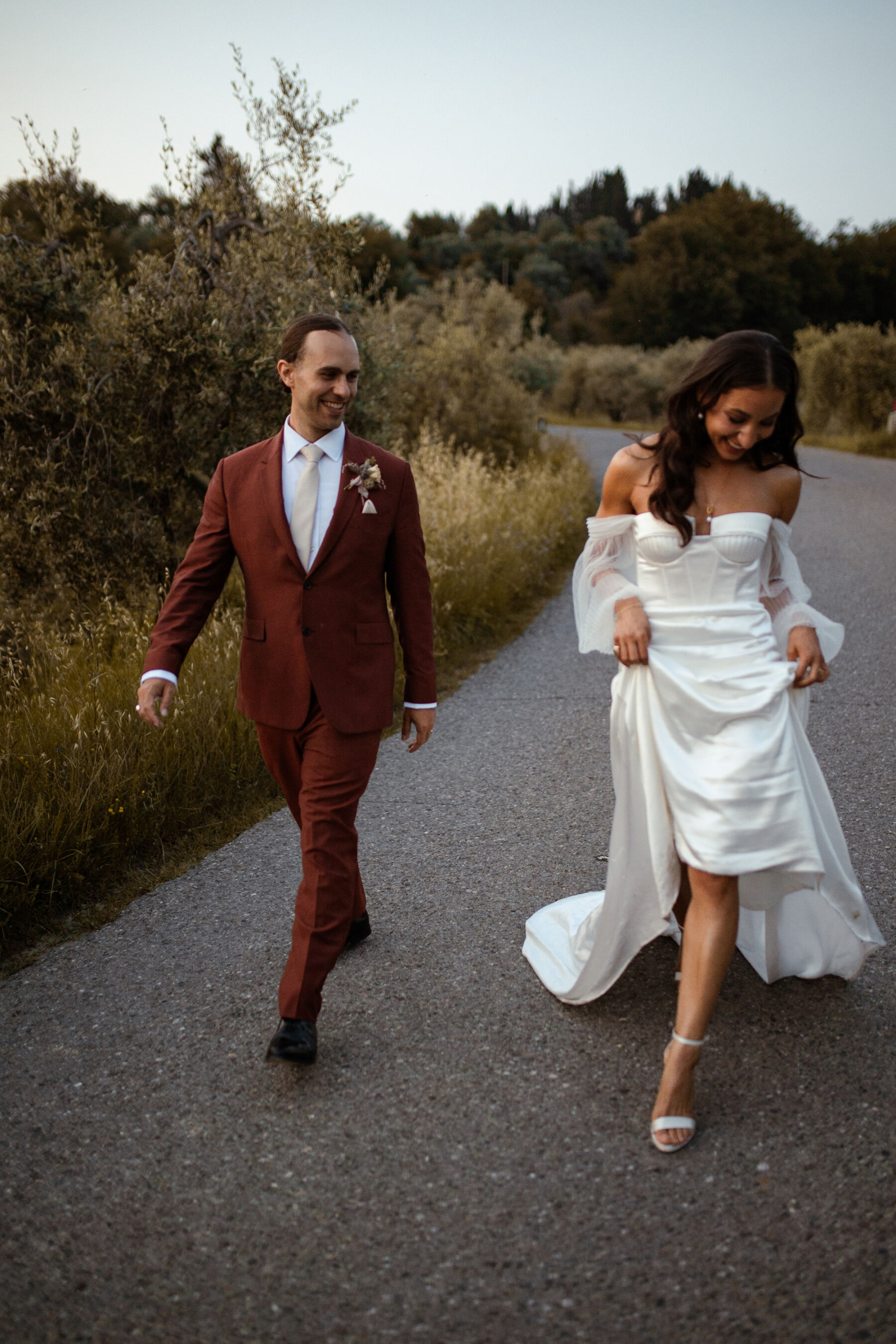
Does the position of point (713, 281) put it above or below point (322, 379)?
above

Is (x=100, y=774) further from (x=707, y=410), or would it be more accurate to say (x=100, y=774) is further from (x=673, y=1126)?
(x=707, y=410)

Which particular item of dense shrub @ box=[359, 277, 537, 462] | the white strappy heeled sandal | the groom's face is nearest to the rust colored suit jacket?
the groom's face

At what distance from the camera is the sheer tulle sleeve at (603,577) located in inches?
120

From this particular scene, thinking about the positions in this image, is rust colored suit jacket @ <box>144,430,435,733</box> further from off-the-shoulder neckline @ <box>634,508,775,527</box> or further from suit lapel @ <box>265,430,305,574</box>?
off-the-shoulder neckline @ <box>634,508,775,527</box>

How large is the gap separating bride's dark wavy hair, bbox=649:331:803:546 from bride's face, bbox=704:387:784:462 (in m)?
0.02

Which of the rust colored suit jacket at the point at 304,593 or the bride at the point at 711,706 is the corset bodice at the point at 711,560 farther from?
the rust colored suit jacket at the point at 304,593

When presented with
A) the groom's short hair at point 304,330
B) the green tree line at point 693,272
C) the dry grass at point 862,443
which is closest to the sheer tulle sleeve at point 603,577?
the groom's short hair at point 304,330

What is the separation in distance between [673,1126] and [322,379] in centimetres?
235

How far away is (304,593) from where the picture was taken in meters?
2.99

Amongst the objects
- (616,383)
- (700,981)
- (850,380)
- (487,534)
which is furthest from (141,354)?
(616,383)

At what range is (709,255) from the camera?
62.3 metres

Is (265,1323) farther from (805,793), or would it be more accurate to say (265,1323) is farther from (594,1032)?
(805,793)

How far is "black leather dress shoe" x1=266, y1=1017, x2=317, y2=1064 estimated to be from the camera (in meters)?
2.79

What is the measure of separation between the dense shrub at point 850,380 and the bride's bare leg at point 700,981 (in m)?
28.3
